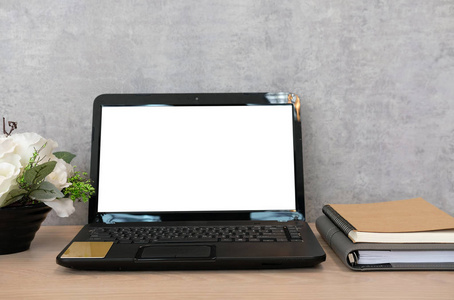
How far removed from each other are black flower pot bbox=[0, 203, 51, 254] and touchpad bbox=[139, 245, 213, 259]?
25cm

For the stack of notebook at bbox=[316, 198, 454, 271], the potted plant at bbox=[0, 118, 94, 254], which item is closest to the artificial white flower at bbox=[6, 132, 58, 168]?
the potted plant at bbox=[0, 118, 94, 254]

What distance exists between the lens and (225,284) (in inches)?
24.2

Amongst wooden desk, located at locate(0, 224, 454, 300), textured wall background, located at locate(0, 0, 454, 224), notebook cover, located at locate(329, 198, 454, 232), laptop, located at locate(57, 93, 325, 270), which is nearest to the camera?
wooden desk, located at locate(0, 224, 454, 300)

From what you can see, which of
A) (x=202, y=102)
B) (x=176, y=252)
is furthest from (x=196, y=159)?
(x=176, y=252)

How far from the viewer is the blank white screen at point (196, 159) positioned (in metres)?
0.90

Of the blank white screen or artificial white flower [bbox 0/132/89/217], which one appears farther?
the blank white screen

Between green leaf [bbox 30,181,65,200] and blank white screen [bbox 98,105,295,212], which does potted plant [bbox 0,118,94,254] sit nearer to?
green leaf [bbox 30,181,65,200]

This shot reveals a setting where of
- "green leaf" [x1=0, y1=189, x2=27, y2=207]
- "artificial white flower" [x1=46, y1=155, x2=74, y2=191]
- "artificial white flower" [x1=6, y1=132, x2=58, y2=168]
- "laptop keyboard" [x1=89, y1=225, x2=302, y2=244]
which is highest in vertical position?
"artificial white flower" [x1=6, y1=132, x2=58, y2=168]

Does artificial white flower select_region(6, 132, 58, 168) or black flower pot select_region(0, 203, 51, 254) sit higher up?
artificial white flower select_region(6, 132, 58, 168)

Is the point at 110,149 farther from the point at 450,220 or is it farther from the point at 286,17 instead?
the point at 450,220

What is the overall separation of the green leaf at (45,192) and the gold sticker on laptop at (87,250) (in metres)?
0.10

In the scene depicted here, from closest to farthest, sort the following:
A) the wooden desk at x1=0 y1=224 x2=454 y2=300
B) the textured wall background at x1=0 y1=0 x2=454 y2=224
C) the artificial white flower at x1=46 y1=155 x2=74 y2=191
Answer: the wooden desk at x1=0 y1=224 x2=454 y2=300
the artificial white flower at x1=46 y1=155 x2=74 y2=191
the textured wall background at x1=0 y1=0 x2=454 y2=224

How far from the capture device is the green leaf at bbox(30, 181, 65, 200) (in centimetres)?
76

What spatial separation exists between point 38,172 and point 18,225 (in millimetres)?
119
